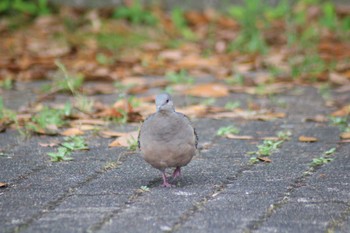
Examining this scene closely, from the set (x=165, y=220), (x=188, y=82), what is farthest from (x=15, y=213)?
(x=188, y=82)

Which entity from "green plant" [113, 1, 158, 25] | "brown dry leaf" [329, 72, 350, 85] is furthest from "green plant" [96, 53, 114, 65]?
"brown dry leaf" [329, 72, 350, 85]

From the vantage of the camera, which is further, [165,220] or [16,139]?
[16,139]

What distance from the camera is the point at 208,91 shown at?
Result: 7.15m

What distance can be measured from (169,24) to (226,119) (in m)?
4.49

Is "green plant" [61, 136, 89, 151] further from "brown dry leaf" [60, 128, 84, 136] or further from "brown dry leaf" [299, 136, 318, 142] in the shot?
"brown dry leaf" [299, 136, 318, 142]

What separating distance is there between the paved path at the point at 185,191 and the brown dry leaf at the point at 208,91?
1.53 metres

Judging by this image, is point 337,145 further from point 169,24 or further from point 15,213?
point 169,24

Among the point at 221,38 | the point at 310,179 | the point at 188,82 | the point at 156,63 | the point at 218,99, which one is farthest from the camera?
the point at 221,38

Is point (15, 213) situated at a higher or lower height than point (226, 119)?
higher

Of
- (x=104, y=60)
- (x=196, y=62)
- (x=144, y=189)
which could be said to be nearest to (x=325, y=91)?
(x=196, y=62)

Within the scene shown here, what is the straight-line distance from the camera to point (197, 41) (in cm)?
991

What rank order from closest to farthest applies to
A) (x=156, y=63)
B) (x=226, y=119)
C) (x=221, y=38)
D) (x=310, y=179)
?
(x=310, y=179)
(x=226, y=119)
(x=156, y=63)
(x=221, y=38)

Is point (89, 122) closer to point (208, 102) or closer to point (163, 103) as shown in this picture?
point (208, 102)

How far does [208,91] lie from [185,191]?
311 centimetres
